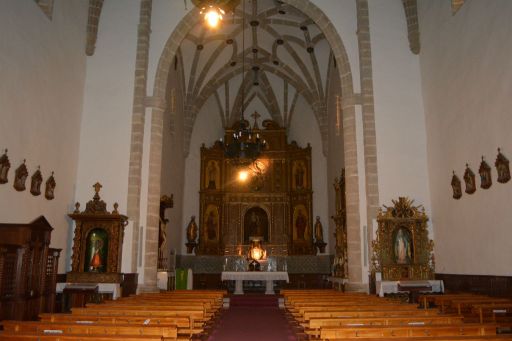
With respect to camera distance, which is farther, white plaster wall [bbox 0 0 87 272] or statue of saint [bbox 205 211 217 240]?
statue of saint [bbox 205 211 217 240]

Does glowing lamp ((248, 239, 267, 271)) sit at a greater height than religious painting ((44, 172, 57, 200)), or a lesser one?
lesser

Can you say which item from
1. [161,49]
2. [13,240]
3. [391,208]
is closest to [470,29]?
[391,208]

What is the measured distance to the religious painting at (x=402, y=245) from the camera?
1262cm

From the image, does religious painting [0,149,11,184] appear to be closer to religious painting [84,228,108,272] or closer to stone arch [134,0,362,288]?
religious painting [84,228,108,272]

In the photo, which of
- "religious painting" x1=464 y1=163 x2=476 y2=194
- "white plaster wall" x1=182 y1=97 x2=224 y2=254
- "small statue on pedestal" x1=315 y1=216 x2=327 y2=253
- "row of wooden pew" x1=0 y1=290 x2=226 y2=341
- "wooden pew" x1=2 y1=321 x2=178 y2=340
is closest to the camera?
"row of wooden pew" x1=0 y1=290 x2=226 y2=341

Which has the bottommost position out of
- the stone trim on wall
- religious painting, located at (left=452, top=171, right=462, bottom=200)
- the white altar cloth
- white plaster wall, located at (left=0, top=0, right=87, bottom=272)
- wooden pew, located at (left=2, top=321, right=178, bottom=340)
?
wooden pew, located at (left=2, top=321, right=178, bottom=340)

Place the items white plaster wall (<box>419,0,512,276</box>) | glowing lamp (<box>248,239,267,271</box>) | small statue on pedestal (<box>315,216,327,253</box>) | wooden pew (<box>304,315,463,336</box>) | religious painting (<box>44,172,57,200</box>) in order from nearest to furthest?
1. wooden pew (<box>304,315,463,336</box>)
2. white plaster wall (<box>419,0,512,276</box>)
3. religious painting (<box>44,172,57,200</box>)
4. glowing lamp (<box>248,239,267,271</box>)
5. small statue on pedestal (<box>315,216,327,253</box>)

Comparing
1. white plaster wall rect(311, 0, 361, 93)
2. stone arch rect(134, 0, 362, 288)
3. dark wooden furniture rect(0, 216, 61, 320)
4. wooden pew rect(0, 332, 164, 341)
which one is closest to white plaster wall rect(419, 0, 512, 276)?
white plaster wall rect(311, 0, 361, 93)

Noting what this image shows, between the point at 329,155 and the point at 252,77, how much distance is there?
547cm

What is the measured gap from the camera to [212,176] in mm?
23188

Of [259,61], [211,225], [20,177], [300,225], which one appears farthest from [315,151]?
[20,177]

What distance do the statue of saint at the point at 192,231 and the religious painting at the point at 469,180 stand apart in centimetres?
1337

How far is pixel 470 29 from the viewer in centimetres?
1084

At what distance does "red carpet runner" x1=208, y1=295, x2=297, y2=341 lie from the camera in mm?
8745
